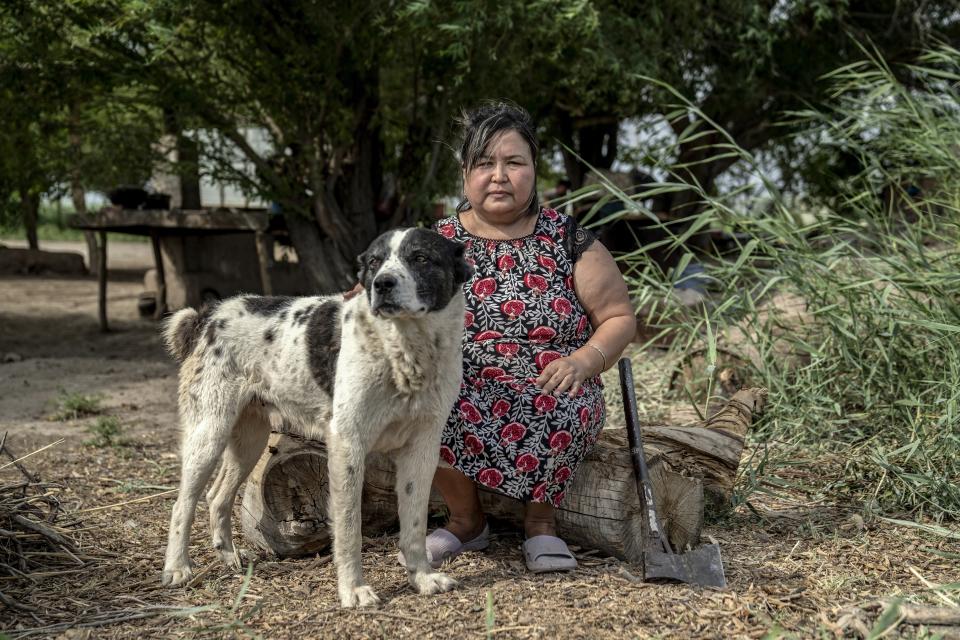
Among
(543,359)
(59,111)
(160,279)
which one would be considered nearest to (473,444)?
(543,359)

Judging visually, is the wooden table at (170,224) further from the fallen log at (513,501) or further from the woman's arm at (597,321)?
the woman's arm at (597,321)

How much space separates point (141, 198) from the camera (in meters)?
10.9

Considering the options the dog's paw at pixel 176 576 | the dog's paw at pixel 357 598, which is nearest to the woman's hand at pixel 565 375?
the dog's paw at pixel 357 598

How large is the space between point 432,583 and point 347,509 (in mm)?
395

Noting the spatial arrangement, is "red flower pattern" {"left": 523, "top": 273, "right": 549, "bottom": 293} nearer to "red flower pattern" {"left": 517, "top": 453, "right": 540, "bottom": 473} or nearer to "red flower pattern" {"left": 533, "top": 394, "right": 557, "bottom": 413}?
"red flower pattern" {"left": 533, "top": 394, "right": 557, "bottom": 413}

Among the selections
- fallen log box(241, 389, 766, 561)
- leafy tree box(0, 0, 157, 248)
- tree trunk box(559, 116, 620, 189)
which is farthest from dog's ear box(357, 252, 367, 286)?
tree trunk box(559, 116, 620, 189)

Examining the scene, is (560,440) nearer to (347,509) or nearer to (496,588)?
(496,588)

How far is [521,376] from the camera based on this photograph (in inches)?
130

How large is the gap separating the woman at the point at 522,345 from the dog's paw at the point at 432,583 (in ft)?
0.93

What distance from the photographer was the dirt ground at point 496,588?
9.00 feet

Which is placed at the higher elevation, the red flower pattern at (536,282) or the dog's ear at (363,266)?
the dog's ear at (363,266)

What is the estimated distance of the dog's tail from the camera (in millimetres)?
3346

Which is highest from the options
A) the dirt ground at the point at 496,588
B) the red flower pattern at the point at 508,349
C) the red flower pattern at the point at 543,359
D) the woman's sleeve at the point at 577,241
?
the woman's sleeve at the point at 577,241

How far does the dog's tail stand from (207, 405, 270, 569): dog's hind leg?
1.06 ft
